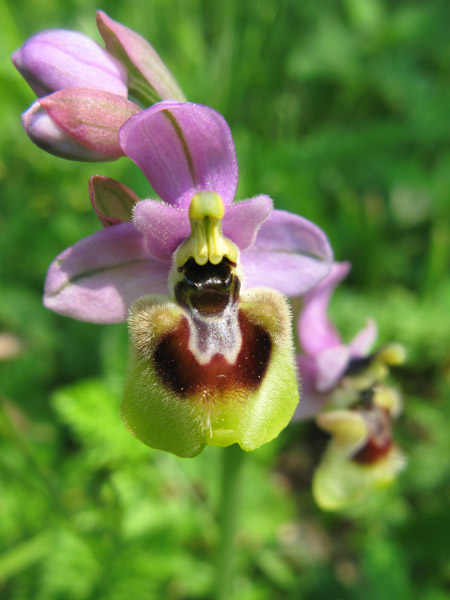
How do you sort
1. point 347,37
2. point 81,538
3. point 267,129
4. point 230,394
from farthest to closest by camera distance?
point 347,37
point 267,129
point 81,538
point 230,394

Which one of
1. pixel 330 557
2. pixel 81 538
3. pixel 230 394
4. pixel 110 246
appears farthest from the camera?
pixel 330 557

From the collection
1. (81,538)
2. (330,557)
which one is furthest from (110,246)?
(330,557)

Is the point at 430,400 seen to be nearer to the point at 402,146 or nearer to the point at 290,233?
the point at 402,146

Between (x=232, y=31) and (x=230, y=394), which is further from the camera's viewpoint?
(x=232, y=31)

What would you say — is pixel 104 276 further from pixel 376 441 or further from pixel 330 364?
pixel 376 441

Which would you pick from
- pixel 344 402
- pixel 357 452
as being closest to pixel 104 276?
pixel 344 402

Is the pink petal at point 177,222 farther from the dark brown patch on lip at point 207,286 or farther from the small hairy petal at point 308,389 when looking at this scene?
the small hairy petal at point 308,389

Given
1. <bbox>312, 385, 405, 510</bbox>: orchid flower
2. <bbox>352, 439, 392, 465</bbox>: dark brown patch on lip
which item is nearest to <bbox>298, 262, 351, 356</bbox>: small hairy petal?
<bbox>312, 385, 405, 510</bbox>: orchid flower
